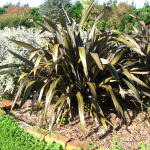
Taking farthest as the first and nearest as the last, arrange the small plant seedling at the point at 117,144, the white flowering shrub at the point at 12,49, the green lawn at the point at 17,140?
the white flowering shrub at the point at 12,49, the green lawn at the point at 17,140, the small plant seedling at the point at 117,144

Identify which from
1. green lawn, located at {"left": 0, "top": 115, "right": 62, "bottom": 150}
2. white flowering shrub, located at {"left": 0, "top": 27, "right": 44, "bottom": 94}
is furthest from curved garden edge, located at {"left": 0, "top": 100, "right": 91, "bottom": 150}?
white flowering shrub, located at {"left": 0, "top": 27, "right": 44, "bottom": 94}

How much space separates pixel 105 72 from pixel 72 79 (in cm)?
57

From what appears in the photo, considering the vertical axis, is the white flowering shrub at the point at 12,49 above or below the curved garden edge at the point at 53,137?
above

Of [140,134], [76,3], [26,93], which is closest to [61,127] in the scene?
[26,93]

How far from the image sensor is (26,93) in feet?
9.14

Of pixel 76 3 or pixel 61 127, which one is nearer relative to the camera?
pixel 61 127

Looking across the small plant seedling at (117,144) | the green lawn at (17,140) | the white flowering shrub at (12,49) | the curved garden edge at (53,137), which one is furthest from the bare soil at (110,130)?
the white flowering shrub at (12,49)

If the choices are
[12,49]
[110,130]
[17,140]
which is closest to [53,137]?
[17,140]

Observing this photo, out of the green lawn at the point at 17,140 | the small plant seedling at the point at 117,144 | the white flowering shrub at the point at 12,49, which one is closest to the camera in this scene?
the small plant seedling at the point at 117,144

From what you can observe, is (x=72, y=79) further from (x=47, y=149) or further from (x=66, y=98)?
(x=47, y=149)

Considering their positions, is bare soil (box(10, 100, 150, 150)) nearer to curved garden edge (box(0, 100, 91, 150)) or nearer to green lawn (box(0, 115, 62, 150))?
curved garden edge (box(0, 100, 91, 150))

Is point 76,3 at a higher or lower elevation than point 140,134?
higher

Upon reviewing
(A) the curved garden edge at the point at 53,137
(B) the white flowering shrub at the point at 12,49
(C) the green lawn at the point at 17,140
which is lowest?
(C) the green lawn at the point at 17,140

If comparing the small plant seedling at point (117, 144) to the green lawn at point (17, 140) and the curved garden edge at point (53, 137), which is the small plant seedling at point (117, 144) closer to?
the curved garden edge at point (53, 137)
